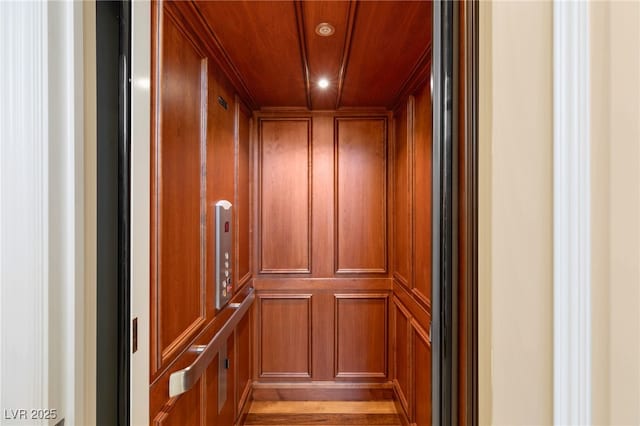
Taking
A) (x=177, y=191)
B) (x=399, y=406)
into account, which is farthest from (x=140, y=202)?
(x=399, y=406)

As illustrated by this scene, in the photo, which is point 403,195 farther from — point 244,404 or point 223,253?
point 244,404

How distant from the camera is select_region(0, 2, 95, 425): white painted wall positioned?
67cm

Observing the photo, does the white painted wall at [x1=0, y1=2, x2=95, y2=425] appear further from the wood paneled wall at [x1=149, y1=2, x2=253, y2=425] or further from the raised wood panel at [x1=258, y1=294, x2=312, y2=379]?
the raised wood panel at [x1=258, y1=294, x2=312, y2=379]

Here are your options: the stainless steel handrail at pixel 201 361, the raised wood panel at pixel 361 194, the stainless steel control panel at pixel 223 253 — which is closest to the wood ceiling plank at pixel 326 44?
the raised wood panel at pixel 361 194

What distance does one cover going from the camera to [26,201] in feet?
2.24

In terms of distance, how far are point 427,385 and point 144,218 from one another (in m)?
1.75

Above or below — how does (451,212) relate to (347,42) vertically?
below

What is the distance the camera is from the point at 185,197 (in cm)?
152

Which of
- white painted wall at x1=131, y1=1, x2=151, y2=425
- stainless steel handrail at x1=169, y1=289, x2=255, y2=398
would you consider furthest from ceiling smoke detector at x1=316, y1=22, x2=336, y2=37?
stainless steel handrail at x1=169, y1=289, x2=255, y2=398

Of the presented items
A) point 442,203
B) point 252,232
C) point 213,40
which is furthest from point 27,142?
point 252,232

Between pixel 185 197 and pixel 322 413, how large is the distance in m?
2.15

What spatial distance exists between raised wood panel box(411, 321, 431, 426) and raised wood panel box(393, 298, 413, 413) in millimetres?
112
